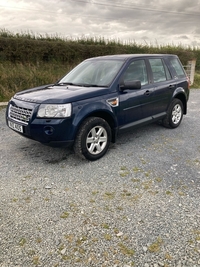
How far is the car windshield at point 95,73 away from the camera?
13.7 feet

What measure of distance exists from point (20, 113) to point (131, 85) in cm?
190

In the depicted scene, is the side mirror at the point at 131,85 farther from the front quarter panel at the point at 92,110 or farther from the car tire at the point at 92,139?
the car tire at the point at 92,139

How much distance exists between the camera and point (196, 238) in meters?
2.19

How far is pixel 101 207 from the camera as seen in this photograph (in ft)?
8.75

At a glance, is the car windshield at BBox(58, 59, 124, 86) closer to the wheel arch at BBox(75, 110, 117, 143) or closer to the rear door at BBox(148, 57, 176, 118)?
the wheel arch at BBox(75, 110, 117, 143)

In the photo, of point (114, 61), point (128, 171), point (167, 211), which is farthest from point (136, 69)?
point (167, 211)

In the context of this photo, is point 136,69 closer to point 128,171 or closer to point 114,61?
point 114,61

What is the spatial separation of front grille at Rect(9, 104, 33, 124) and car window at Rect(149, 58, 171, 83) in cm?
270

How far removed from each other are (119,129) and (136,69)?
1272 millimetres

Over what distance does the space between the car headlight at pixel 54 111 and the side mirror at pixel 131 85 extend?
1137 millimetres

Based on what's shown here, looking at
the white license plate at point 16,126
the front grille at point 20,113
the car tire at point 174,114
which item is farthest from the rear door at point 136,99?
the white license plate at point 16,126

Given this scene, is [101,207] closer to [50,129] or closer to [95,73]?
[50,129]

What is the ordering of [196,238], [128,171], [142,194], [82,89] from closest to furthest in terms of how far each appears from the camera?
[196,238] → [142,194] → [128,171] → [82,89]

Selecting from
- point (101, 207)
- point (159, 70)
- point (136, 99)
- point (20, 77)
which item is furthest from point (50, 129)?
point (20, 77)
